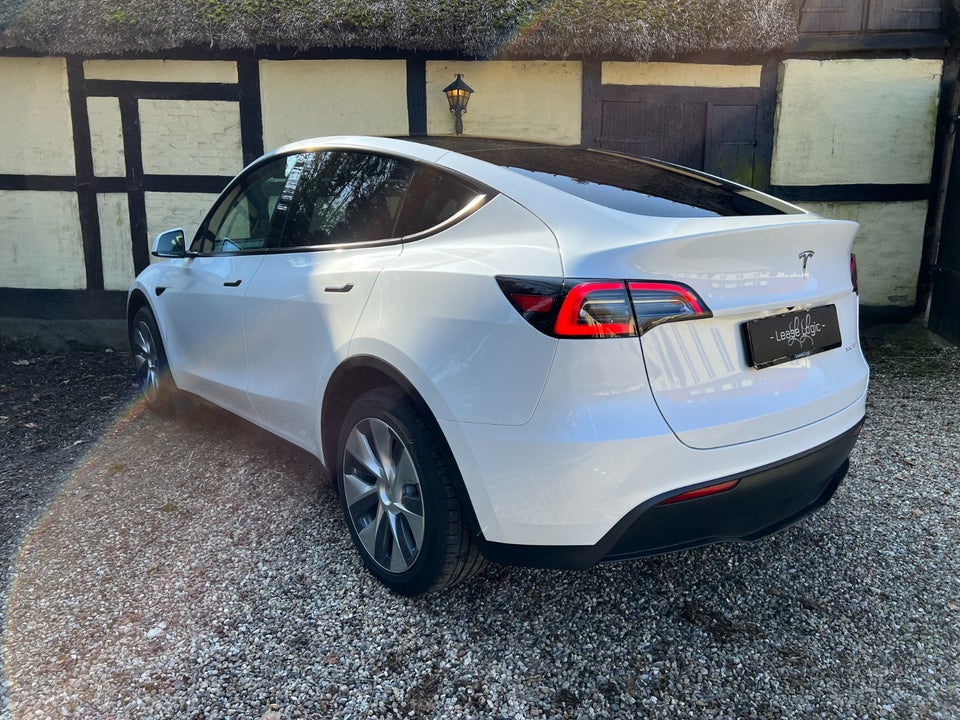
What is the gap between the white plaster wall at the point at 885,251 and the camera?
670 centimetres

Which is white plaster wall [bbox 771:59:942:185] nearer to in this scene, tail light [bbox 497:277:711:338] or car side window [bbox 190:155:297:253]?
car side window [bbox 190:155:297:253]

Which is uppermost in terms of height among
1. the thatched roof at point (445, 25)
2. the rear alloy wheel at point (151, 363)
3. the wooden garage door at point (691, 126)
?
the thatched roof at point (445, 25)

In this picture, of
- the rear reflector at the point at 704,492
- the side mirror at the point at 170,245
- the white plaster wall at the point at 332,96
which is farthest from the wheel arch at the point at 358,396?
the white plaster wall at the point at 332,96

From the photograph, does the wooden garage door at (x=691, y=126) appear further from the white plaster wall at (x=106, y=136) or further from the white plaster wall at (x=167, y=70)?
the white plaster wall at (x=106, y=136)

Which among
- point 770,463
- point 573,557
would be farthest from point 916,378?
point 573,557

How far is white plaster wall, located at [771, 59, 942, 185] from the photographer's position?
6.44 m

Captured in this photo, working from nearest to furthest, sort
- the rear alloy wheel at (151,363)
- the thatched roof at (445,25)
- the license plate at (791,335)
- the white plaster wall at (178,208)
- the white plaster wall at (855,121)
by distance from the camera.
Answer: the license plate at (791,335)
the rear alloy wheel at (151,363)
the thatched roof at (445,25)
the white plaster wall at (855,121)
the white plaster wall at (178,208)

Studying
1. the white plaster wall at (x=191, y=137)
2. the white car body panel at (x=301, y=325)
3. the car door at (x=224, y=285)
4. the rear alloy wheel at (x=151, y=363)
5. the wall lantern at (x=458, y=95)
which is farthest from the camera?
the white plaster wall at (x=191, y=137)

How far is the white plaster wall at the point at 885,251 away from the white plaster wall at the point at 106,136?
6601 millimetres

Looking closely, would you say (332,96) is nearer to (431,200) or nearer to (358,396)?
(431,200)

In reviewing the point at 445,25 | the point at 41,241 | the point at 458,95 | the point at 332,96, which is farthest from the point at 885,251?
the point at 41,241

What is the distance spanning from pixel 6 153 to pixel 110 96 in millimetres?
1246

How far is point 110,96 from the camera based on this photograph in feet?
21.9

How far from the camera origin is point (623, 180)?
2322 millimetres
